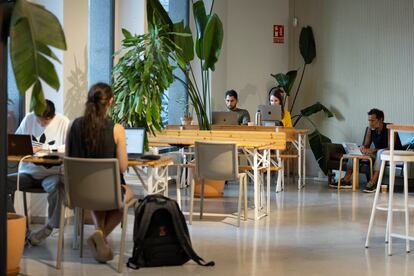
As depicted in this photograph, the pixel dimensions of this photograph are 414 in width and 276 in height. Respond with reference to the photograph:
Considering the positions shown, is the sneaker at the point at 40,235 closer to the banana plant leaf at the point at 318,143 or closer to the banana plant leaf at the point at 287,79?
the banana plant leaf at the point at 318,143

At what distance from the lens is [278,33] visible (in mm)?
12031

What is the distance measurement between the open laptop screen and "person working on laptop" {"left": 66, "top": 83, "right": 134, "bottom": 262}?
81 centimetres

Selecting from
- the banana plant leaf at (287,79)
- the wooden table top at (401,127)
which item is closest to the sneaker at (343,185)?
the banana plant leaf at (287,79)

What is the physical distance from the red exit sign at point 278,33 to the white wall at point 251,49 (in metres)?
0.06

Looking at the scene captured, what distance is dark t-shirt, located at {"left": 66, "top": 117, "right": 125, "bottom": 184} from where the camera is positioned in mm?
5051

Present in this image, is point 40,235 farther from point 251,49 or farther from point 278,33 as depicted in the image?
Result: point 278,33

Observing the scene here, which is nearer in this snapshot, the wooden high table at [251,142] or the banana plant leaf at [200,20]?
the wooden high table at [251,142]

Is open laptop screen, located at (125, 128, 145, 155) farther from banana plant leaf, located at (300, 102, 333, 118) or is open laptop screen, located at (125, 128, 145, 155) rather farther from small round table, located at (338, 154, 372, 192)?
banana plant leaf, located at (300, 102, 333, 118)

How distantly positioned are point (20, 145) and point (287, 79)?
6663 millimetres

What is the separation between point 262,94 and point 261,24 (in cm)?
117

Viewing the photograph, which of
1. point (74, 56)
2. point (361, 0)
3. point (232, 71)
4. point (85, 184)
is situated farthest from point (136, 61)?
point (361, 0)

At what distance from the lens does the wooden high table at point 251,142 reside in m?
7.00

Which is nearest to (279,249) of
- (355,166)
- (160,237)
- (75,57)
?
(160,237)

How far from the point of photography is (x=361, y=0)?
449 inches
